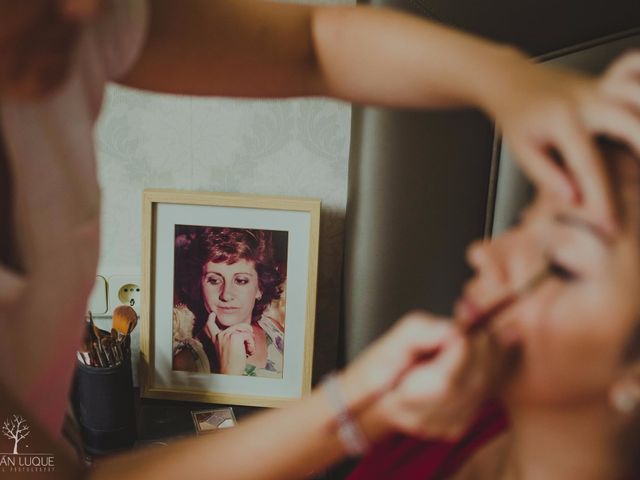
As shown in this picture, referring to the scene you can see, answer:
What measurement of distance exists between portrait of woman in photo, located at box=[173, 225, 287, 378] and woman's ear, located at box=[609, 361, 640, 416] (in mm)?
654

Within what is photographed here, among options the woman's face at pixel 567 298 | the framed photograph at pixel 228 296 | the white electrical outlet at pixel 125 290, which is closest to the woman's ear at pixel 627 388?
the woman's face at pixel 567 298

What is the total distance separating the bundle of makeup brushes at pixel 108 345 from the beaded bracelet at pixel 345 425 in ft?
2.23

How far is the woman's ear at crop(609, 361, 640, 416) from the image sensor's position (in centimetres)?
44

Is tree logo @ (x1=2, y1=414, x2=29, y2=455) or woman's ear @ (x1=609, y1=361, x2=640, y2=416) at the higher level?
woman's ear @ (x1=609, y1=361, x2=640, y2=416)

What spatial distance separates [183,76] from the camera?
56cm

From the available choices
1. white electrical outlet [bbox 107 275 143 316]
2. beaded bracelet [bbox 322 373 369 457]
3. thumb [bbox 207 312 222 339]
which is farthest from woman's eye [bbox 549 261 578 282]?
white electrical outlet [bbox 107 275 143 316]

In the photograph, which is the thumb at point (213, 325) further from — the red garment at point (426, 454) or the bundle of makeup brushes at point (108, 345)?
the red garment at point (426, 454)

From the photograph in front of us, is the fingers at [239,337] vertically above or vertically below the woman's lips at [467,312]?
A: below

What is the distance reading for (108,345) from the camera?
102cm

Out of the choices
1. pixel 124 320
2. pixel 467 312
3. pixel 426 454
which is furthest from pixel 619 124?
pixel 124 320

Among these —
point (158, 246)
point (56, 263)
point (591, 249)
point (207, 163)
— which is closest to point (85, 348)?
point (158, 246)

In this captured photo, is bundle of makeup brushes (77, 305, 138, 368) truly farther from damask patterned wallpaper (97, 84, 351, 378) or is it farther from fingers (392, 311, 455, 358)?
fingers (392, 311, 455, 358)

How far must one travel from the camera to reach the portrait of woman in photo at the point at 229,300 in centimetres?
105
